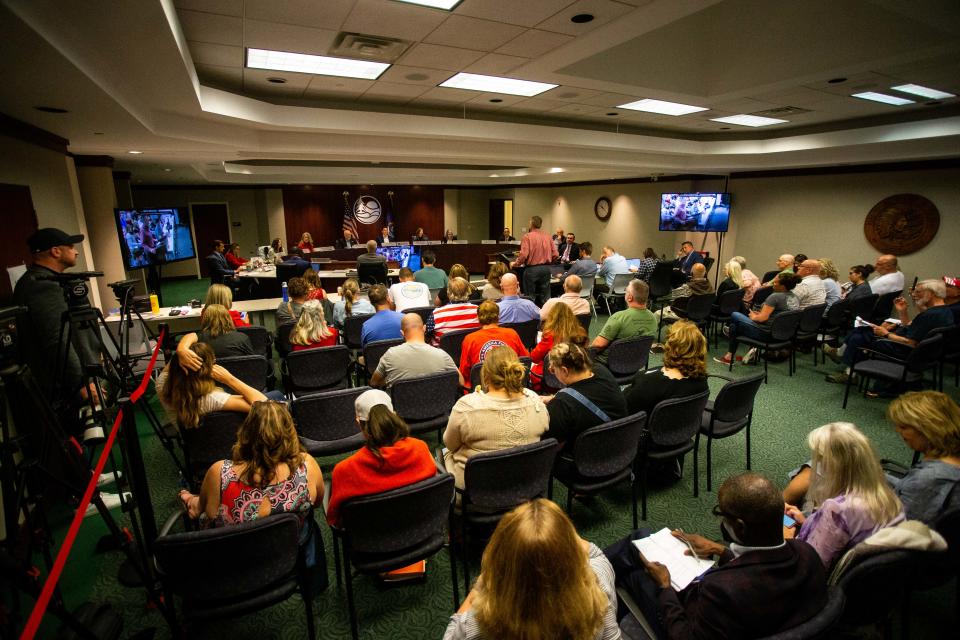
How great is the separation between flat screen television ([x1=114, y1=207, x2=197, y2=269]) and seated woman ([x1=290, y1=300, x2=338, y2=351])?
4744 millimetres

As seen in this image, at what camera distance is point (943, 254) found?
24.6ft

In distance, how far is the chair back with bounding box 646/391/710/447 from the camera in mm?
2817

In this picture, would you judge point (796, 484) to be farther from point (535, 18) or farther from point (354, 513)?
point (535, 18)

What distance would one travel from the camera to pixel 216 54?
3834 millimetres

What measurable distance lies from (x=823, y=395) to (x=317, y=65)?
20.5 feet

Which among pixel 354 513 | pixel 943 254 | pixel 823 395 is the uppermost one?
pixel 943 254

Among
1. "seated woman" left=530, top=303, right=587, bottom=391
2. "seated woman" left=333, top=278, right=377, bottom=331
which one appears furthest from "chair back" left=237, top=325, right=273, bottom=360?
"seated woman" left=530, top=303, right=587, bottom=391

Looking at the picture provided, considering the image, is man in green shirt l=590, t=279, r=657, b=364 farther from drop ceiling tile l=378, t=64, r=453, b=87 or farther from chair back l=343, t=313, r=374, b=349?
drop ceiling tile l=378, t=64, r=453, b=87

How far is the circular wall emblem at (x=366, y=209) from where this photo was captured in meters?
15.9

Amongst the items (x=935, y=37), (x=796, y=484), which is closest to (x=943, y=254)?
(x=935, y=37)

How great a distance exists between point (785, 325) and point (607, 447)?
3986 mm

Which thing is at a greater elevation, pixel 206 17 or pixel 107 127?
pixel 206 17

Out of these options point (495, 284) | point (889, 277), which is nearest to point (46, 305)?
point (495, 284)

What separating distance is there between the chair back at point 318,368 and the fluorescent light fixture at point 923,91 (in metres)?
6.48
